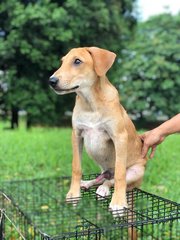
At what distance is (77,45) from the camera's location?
11.6 metres

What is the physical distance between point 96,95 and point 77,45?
32.8ft

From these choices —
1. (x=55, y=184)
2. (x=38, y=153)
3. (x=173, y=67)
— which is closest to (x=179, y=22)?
(x=173, y=67)

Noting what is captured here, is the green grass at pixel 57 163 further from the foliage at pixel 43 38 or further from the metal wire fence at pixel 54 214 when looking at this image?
the foliage at pixel 43 38

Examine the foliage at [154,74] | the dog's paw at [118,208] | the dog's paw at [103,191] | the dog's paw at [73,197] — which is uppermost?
the foliage at [154,74]

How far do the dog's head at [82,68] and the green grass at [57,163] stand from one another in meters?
1.68

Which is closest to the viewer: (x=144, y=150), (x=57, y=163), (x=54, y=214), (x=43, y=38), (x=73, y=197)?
(x=73, y=197)

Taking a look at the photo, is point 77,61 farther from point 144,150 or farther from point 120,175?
point 144,150

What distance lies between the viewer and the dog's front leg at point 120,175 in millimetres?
1704

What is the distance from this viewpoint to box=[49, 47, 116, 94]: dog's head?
65.4 inches

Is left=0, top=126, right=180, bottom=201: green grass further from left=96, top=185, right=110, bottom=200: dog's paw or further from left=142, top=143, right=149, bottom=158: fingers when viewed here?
left=96, top=185, right=110, bottom=200: dog's paw

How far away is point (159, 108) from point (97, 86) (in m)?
10.6

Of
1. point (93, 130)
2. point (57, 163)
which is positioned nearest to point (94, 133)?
point (93, 130)

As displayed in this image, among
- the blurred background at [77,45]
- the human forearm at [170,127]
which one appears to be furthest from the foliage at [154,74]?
the human forearm at [170,127]

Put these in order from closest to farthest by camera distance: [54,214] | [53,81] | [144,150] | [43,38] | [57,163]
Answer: [53,81] < [144,150] < [54,214] < [57,163] < [43,38]
